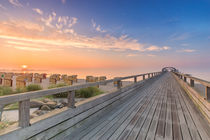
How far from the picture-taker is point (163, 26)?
17094mm

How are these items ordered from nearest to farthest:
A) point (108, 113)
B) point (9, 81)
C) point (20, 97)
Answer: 1. point (20, 97)
2. point (108, 113)
3. point (9, 81)

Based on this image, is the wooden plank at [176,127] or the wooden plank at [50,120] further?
the wooden plank at [176,127]

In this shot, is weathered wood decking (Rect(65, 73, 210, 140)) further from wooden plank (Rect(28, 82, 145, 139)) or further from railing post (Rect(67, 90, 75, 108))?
railing post (Rect(67, 90, 75, 108))

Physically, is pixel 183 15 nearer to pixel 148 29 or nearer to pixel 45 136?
pixel 148 29

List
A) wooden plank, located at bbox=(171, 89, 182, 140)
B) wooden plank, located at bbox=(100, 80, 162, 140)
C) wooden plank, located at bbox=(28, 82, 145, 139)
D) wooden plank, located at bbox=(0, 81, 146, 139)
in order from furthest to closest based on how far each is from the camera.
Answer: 1. wooden plank, located at bbox=(171, 89, 182, 140)
2. wooden plank, located at bbox=(100, 80, 162, 140)
3. wooden plank, located at bbox=(28, 82, 145, 139)
4. wooden plank, located at bbox=(0, 81, 146, 139)

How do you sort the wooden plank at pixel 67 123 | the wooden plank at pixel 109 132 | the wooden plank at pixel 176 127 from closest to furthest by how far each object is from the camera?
the wooden plank at pixel 67 123, the wooden plank at pixel 109 132, the wooden plank at pixel 176 127

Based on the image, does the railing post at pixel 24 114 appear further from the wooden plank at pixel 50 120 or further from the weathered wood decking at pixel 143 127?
the weathered wood decking at pixel 143 127

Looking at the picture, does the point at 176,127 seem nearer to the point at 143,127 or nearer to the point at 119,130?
the point at 143,127

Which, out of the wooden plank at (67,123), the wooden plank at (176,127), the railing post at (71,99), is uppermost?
the railing post at (71,99)

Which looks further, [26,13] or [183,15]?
[183,15]

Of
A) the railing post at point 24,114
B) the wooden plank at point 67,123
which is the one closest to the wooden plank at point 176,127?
the wooden plank at point 67,123

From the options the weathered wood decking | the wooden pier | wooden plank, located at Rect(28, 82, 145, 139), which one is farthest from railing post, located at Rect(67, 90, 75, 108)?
the weathered wood decking

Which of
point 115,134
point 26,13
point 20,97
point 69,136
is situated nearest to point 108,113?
point 115,134

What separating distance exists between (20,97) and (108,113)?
2456 millimetres
